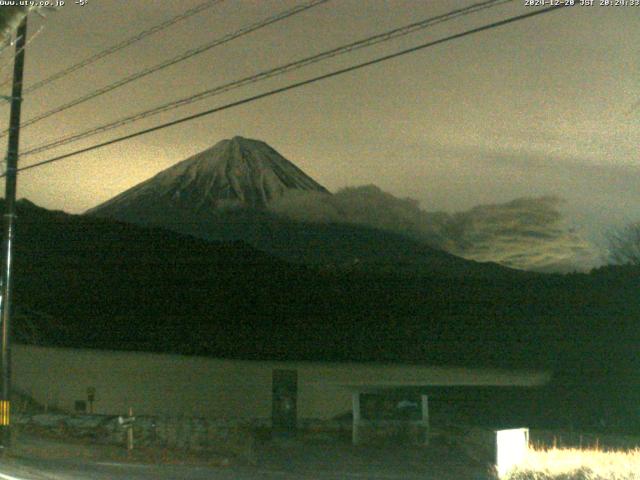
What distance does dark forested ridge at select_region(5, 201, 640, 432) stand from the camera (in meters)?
28.0

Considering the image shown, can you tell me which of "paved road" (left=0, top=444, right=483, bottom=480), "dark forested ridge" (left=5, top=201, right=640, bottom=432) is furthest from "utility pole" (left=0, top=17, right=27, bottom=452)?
"dark forested ridge" (left=5, top=201, right=640, bottom=432)

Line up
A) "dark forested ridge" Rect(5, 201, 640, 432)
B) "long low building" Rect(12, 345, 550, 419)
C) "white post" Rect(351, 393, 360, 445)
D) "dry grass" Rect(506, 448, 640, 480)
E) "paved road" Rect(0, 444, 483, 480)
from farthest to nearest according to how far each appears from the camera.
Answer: "dark forested ridge" Rect(5, 201, 640, 432)
"long low building" Rect(12, 345, 550, 419)
"white post" Rect(351, 393, 360, 445)
"paved road" Rect(0, 444, 483, 480)
"dry grass" Rect(506, 448, 640, 480)

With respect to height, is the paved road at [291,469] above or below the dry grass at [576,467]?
below

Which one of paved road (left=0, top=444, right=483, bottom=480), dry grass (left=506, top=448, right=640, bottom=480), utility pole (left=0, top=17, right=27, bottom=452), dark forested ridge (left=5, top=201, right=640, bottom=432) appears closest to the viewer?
dry grass (left=506, top=448, right=640, bottom=480)

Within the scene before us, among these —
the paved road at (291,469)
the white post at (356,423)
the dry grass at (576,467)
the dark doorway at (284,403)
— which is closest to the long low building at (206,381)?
the dark doorway at (284,403)

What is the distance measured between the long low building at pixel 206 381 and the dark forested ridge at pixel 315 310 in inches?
26.1

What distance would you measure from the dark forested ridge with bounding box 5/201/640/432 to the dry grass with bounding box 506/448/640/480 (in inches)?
494

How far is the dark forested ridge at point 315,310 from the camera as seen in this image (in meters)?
28.0

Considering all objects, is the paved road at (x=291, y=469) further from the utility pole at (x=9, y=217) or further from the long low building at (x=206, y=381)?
the long low building at (x=206, y=381)

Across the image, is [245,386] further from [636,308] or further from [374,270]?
[636,308]

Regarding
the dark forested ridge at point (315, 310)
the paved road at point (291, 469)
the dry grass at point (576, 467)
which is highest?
the dark forested ridge at point (315, 310)

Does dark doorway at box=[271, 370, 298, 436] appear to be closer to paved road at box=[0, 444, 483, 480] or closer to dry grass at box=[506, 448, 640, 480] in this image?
paved road at box=[0, 444, 483, 480]

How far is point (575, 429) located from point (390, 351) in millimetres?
6611

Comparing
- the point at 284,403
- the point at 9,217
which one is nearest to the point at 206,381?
the point at 284,403
